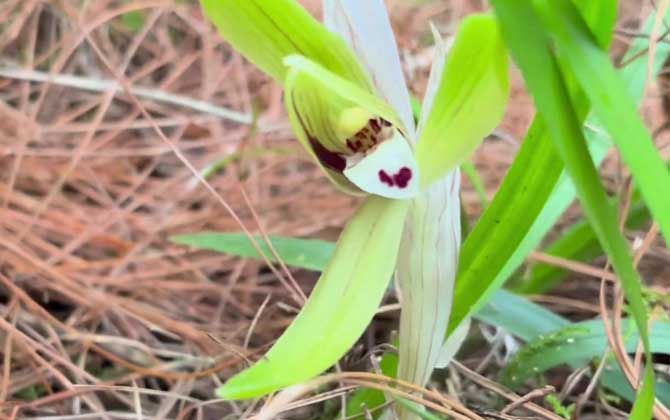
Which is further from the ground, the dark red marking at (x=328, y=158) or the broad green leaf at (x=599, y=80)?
the broad green leaf at (x=599, y=80)

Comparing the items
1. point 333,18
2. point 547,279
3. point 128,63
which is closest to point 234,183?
point 128,63

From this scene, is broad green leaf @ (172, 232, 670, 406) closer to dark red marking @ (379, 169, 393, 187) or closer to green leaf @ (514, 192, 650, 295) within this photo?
green leaf @ (514, 192, 650, 295)

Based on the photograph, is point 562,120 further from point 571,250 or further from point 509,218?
point 571,250

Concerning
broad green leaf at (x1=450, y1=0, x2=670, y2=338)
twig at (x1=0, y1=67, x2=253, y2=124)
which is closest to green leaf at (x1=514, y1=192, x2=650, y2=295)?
broad green leaf at (x1=450, y1=0, x2=670, y2=338)

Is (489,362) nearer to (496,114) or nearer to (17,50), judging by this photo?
(496,114)

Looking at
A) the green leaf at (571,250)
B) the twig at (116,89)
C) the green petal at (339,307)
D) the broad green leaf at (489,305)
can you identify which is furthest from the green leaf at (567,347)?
the twig at (116,89)

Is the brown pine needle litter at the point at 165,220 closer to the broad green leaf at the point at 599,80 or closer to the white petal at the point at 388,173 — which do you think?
the white petal at the point at 388,173

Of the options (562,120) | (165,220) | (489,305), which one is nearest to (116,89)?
(165,220)
